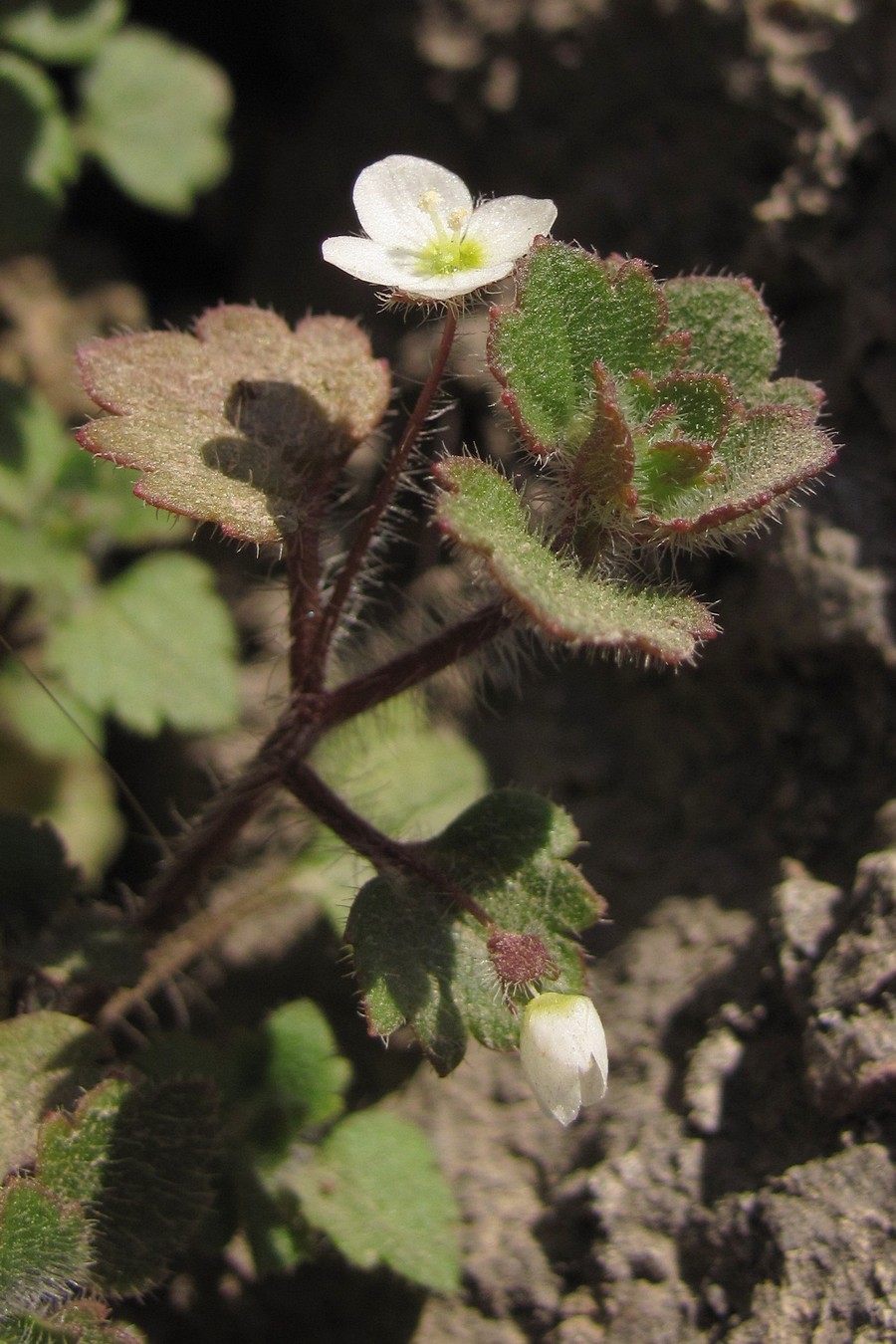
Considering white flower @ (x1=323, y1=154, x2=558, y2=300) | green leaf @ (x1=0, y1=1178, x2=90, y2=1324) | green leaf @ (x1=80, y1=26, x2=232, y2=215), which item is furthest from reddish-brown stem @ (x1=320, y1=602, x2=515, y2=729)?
green leaf @ (x1=80, y1=26, x2=232, y2=215)

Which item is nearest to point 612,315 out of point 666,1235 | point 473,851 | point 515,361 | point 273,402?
point 515,361

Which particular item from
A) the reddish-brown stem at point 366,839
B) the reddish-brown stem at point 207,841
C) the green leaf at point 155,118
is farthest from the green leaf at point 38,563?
the reddish-brown stem at point 366,839

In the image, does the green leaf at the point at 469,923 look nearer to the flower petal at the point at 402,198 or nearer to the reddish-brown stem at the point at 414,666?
the reddish-brown stem at the point at 414,666

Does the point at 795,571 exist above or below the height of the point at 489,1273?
above

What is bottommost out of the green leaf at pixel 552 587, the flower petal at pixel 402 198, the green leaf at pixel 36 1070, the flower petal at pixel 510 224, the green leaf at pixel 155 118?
the green leaf at pixel 36 1070

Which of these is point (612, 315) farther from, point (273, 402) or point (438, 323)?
point (438, 323)

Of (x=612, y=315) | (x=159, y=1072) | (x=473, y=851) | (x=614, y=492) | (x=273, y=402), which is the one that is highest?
(x=612, y=315)

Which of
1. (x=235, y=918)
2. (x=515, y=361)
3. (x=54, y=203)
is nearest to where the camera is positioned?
(x=515, y=361)
